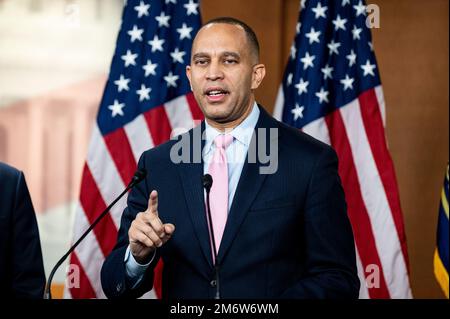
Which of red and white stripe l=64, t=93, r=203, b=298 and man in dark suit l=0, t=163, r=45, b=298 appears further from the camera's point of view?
red and white stripe l=64, t=93, r=203, b=298

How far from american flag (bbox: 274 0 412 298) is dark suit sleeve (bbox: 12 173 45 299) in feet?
5.26

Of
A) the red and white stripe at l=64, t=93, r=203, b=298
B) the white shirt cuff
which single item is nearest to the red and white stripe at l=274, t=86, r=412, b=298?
the red and white stripe at l=64, t=93, r=203, b=298

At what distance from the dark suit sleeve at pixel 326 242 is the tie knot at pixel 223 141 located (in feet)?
0.94

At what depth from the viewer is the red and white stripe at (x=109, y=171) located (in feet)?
11.8

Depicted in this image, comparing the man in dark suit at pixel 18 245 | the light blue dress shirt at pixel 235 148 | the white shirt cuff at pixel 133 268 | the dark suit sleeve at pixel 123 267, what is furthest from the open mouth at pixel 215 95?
the man in dark suit at pixel 18 245

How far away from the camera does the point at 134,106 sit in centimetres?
368

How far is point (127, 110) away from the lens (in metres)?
3.68

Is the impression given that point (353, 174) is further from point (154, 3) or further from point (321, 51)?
point (154, 3)

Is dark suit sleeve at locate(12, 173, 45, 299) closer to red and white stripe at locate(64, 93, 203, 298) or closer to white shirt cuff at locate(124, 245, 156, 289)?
white shirt cuff at locate(124, 245, 156, 289)

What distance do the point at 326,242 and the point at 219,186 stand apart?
0.37m

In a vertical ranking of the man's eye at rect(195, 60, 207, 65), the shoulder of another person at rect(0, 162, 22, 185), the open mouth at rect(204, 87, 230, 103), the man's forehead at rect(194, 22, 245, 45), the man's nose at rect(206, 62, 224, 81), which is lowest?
Answer: the shoulder of another person at rect(0, 162, 22, 185)

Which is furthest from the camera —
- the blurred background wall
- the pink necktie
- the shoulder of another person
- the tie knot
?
the blurred background wall

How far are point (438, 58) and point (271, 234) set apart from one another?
241cm

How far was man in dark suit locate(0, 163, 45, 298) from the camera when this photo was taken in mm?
2383
